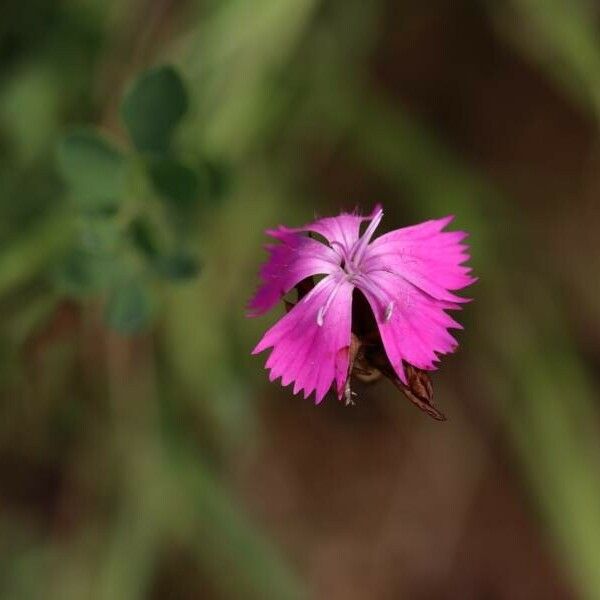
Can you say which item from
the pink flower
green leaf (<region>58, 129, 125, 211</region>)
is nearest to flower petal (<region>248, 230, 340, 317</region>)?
the pink flower

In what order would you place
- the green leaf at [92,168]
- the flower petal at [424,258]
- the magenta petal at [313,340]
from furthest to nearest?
the green leaf at [92,168]
the flower petal at [424,258]
the magenta petal at [313,340]

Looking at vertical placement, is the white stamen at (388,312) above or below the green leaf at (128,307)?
above

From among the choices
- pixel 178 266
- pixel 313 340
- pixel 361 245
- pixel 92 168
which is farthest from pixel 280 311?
pixel 313 340

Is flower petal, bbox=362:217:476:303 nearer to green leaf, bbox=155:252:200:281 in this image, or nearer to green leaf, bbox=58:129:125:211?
green leaf, bbox=155:252:200:281

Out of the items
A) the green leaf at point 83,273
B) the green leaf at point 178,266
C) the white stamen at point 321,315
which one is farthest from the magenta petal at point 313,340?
the green leaf at point 83,273

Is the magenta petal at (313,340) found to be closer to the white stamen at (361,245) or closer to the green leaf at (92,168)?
the white stamen at (361,245)

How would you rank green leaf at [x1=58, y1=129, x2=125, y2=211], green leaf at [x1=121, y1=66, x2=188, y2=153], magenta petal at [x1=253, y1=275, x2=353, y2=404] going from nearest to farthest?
magenta petal at [x1=253, y1=275, x2=353, y2=404]
green leaf at [x1=121, y1=66, x2=188, y2=153]
green leaf at [x1=58, y1=129, x2=125, y2=211]

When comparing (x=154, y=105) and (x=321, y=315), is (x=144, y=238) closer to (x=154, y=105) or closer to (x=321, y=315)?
(x=154, y=105)

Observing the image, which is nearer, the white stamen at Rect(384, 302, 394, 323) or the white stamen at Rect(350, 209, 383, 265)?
the white stamen at Rect(384, 302, 394, 323)
